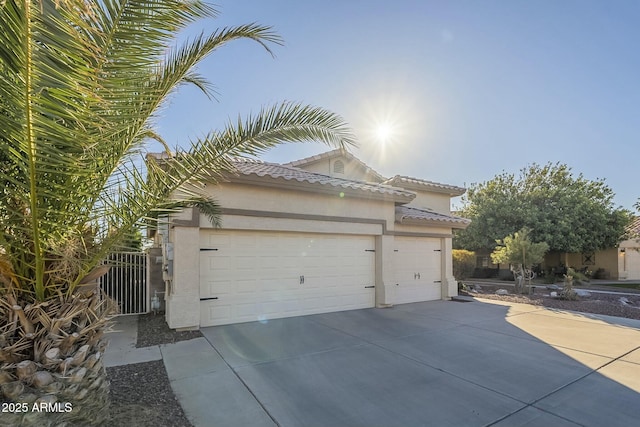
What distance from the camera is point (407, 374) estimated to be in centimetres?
509

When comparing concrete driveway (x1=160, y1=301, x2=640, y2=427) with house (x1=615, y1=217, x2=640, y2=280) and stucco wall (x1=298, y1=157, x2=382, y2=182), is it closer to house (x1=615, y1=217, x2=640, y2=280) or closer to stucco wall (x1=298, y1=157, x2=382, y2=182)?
stucco wall (x1=298, y1=157, x2=382, y2=182)

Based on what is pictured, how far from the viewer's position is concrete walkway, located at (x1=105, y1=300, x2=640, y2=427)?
12.8ft

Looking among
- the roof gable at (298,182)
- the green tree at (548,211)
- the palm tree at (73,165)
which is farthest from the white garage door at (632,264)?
the palm tree at (73,165)

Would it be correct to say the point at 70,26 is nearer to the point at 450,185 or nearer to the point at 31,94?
the point at 31,94

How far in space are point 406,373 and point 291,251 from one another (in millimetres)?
4732

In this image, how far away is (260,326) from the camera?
791cm

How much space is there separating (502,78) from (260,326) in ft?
33.5

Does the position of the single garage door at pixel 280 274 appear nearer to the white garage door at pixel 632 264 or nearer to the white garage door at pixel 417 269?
the white garage door at pixel 417 269

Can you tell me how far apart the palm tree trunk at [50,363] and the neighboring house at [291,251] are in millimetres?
4173

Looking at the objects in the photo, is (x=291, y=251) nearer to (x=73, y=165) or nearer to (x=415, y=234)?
(x=415, y=234)

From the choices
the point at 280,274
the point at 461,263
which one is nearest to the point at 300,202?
the point at 280,274

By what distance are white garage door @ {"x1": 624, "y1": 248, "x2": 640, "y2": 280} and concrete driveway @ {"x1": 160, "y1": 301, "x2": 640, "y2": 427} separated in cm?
2504

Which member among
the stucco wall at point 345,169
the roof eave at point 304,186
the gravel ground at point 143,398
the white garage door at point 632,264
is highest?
the stucco wall at point 345,169

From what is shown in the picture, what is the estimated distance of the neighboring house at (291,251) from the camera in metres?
7.73
